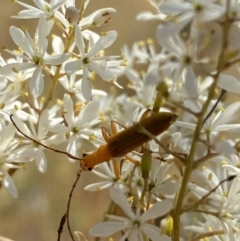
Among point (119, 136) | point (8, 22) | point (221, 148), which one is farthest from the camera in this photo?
point (8, 22)

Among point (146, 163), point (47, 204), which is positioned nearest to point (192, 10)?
point (146, 163)

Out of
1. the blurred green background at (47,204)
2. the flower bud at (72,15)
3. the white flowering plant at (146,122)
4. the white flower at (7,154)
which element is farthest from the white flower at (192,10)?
the blurred green background at (47,204)

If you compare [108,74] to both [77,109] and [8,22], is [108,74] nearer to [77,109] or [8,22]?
[77,109]

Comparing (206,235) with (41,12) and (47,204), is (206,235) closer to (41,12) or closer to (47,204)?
(41,12)

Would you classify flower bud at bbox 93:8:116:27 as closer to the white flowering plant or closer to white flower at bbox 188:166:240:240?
the white flowering plant

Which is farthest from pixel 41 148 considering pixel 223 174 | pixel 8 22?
pixel 8 22
